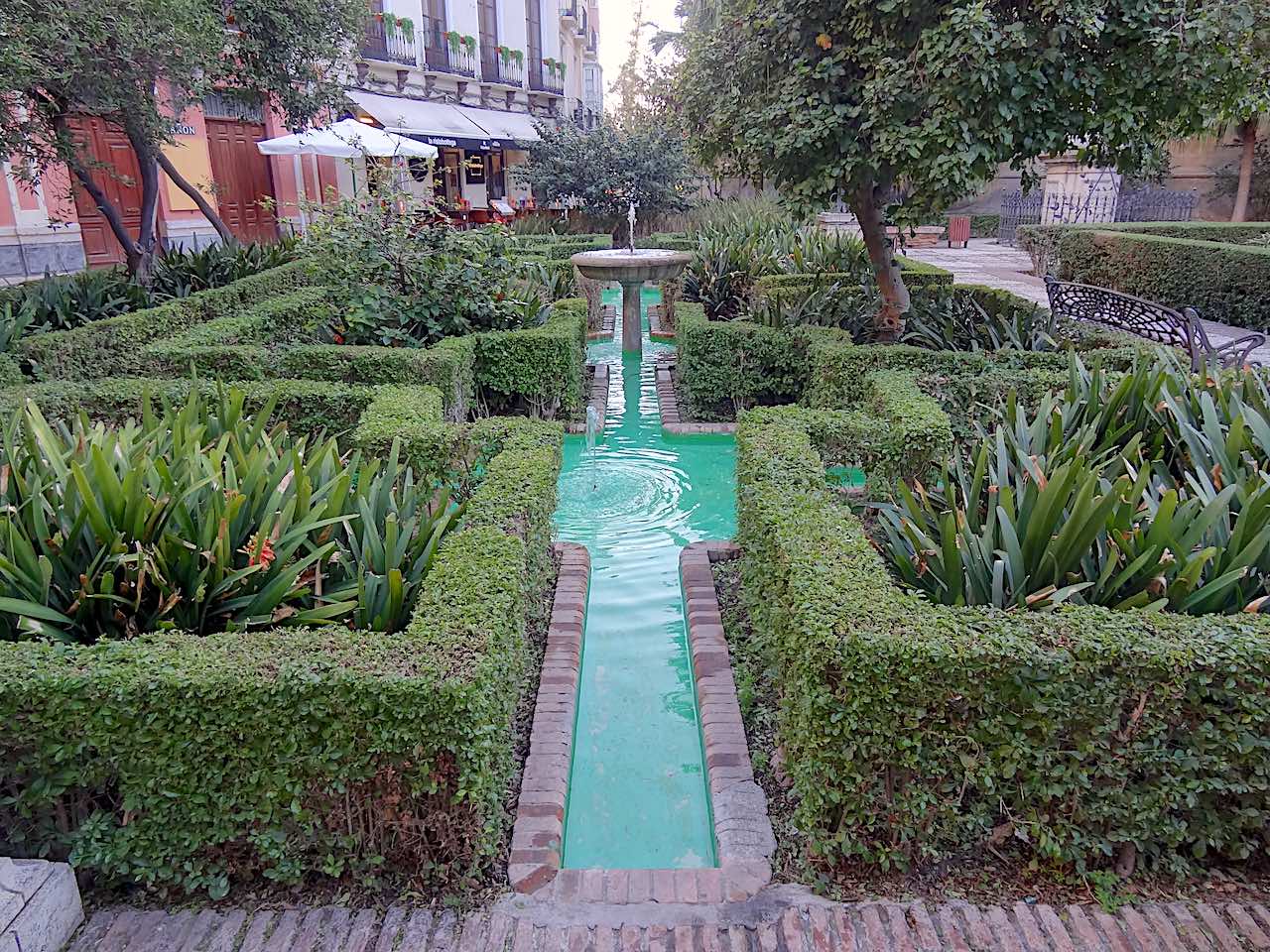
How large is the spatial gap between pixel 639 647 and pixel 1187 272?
437 inches

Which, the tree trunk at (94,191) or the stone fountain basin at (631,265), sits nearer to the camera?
the tree trunk at (94,191)

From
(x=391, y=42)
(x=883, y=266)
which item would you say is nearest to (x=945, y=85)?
(x=883, y=266)

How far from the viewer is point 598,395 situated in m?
8.54

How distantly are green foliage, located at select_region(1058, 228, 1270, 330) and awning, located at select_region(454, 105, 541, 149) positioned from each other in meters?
13.4

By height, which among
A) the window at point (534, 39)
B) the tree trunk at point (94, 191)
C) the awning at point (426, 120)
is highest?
the window at point (534, 39)

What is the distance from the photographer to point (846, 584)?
293 cm

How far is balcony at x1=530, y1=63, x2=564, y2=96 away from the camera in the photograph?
28.6m

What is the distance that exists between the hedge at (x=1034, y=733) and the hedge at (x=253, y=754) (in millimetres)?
1077

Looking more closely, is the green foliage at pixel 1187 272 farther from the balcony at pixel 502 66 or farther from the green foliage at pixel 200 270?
the balcony at pixel 502 66

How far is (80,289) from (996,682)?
28.0ft

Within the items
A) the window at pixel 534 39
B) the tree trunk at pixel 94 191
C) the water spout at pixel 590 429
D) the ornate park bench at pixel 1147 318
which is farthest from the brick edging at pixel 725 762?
the window at pixel 534 39

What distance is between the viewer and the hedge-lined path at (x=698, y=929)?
246 cm

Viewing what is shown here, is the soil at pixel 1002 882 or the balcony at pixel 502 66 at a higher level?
the balcony at pixel 502 66

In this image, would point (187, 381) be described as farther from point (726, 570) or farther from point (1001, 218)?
point (1001, 218)
